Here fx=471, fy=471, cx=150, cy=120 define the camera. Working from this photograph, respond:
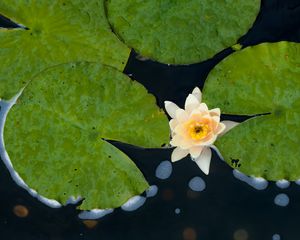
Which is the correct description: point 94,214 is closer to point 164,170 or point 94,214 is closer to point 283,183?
point 164,170

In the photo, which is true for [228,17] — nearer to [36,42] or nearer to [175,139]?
[175,139]

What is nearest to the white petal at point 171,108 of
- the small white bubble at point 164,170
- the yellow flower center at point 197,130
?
the yellow flower center at point 197,130

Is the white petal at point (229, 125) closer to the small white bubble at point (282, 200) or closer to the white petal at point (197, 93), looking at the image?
the white petal at point (197, 93)

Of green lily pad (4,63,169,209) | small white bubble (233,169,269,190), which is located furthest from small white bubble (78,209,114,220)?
small white bubble (233,169,269,190)

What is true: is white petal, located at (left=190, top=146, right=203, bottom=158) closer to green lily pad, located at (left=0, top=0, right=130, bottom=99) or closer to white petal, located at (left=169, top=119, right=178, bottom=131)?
white petal, located at (left=169, top=119, right=178, bottom=131)

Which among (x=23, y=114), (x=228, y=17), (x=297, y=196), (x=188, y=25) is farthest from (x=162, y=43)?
(x=297, y=196)

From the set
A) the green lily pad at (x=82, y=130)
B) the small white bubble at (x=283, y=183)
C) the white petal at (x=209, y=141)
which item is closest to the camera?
the white petal at (x=209, y=141)
